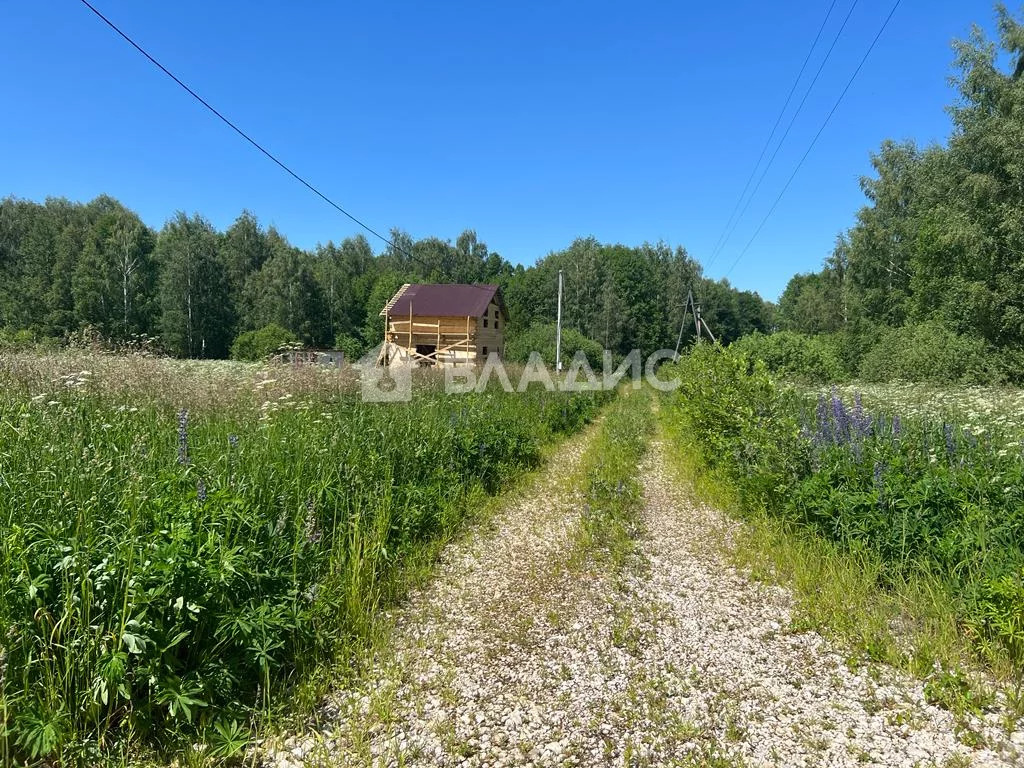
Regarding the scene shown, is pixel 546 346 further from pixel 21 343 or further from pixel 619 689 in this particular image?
pixel 619 689

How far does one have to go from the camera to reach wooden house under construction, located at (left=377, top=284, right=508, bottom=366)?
72.8 feet

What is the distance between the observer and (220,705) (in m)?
2.25

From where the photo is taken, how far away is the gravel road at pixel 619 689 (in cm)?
213

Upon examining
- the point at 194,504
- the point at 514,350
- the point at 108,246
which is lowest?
the point at 194,504

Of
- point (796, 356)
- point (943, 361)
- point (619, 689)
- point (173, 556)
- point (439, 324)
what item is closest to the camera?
point (173, 556)

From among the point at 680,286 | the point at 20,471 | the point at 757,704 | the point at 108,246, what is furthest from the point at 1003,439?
the point at 680,286

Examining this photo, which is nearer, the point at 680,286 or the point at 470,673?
the point at 470,673

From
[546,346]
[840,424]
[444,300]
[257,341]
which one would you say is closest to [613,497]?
[840,424]

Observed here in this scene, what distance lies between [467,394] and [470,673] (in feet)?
25.4

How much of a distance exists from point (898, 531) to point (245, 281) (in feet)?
165

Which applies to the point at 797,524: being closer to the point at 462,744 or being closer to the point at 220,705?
the point at 462,744

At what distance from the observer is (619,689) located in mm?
2568

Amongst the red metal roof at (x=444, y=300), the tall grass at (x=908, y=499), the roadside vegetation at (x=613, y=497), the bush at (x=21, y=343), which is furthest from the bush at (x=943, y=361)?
the bush at (x=21, y=343)

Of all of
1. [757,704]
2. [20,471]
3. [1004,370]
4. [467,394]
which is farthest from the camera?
[1004,370]
